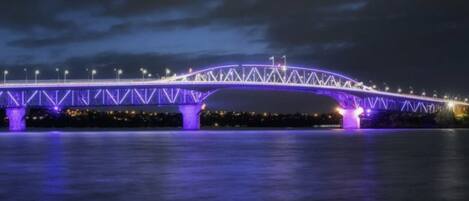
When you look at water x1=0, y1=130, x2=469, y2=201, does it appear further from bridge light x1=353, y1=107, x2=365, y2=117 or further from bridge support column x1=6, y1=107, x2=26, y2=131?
bridge light x1=353, y1=107, x2=365, y2=117

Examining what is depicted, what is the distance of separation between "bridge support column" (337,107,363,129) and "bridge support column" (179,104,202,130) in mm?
31568

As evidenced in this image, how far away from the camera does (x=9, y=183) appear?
2388 cm

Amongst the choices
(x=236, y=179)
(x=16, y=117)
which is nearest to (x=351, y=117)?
(x=16, y=117)

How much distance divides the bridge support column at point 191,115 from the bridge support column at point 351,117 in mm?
31568

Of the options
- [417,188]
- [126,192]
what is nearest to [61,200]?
[126,192]

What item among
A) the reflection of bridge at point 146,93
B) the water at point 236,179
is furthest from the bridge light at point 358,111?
the water at point 236,179

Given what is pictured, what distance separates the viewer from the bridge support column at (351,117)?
156 metres

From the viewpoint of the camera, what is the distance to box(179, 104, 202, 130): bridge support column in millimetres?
138875

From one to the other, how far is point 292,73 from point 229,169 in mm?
146052

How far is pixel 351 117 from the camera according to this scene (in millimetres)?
156250

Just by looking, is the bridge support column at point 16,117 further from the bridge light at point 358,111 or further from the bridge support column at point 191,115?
the bridge light at point 358,111

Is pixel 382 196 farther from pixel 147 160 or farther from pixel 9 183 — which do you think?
pixel 147 160

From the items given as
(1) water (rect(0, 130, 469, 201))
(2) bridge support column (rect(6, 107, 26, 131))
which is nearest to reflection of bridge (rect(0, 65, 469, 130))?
(2) bridge support column (rect(6, 107, 26, 131))

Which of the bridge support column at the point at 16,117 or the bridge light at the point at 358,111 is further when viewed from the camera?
the bridge light at the point at 358,111
